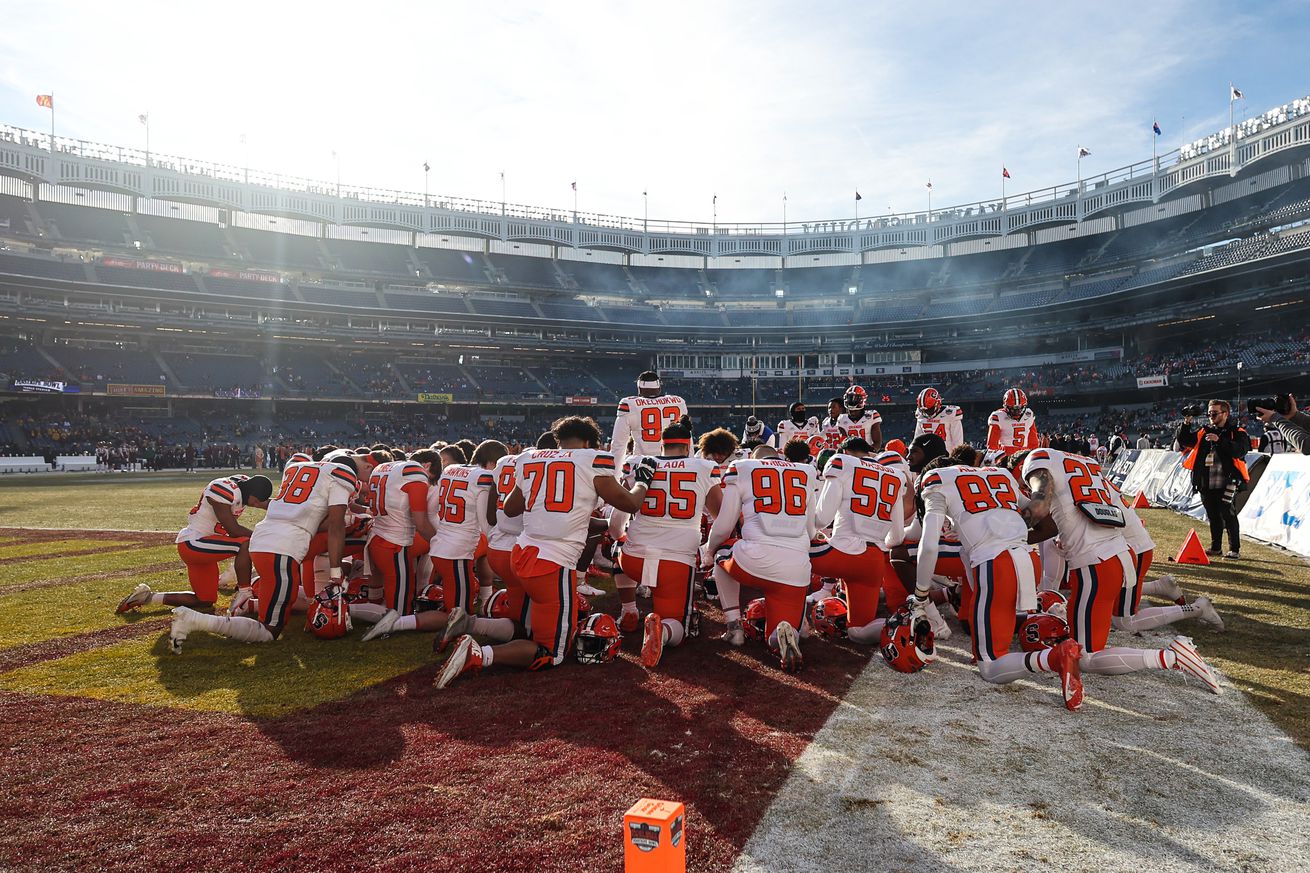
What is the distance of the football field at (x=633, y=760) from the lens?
3152mm

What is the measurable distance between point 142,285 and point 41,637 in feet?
154

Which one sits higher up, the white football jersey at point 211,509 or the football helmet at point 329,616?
the white football jersey at point 211,509

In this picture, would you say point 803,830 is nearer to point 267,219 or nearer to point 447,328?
point 447,328

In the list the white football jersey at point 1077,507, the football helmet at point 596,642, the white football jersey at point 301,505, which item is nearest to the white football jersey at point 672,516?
the football helmet at point 596,642

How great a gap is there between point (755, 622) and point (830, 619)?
70 centimetres

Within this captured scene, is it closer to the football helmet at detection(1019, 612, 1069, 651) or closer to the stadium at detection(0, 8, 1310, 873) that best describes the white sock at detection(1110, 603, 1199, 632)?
the stadium at detection(0, 8, 1310, 873)

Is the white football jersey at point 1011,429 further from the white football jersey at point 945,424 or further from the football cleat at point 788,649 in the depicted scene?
the football cleat at point 788,649

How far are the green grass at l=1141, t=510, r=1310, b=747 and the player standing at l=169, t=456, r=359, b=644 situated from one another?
735 cm

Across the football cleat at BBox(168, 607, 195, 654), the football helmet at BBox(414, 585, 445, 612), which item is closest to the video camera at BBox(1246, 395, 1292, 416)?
the football helmet at BBox(414, 585, 445, 612)

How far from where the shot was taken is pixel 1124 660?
4.91 m

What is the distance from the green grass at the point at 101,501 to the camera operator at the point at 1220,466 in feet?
52.5

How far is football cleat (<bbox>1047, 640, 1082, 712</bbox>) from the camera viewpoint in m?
4.57

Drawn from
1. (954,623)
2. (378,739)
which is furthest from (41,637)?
(954,623)

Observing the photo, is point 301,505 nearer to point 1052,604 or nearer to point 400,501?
point 400,501
